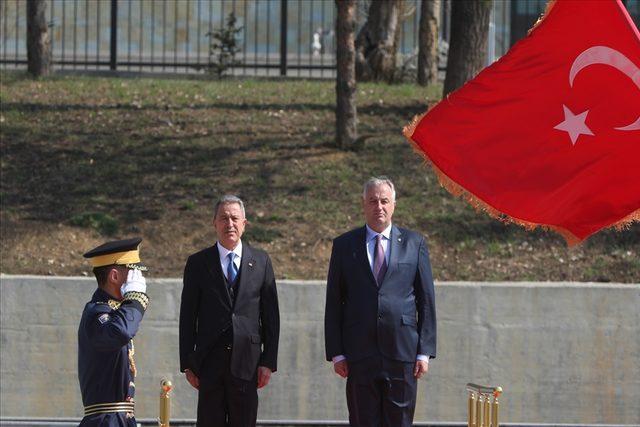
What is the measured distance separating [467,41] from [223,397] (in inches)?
342

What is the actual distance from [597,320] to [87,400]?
19.2 ft

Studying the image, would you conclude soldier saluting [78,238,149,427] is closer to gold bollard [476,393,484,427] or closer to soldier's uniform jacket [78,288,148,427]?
soldier's uniform jacket [78,288,148,427]

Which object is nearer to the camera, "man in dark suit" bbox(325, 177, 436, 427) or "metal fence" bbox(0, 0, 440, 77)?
"man in dark suit" bbox(325, 177, 436, 427)

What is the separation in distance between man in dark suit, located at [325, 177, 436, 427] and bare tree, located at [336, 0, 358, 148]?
6.61m

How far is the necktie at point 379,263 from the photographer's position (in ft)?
27.1

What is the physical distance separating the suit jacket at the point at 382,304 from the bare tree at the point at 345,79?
6636mm

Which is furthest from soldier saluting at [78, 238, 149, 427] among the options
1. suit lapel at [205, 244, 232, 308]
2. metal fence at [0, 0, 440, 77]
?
metal fence at [0, 0, 440, 77]

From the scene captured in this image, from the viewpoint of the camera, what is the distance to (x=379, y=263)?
27.2 ft

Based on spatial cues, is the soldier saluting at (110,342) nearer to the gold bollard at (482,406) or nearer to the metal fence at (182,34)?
the gold bollard at (482,406)

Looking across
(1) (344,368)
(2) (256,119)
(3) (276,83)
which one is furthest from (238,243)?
(3) (276,83)

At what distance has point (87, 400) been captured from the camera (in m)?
7.03

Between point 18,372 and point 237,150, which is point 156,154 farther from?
point 18,372

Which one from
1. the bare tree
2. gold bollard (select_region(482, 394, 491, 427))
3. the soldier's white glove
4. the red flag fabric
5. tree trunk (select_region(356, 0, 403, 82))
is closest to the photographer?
the soldier's white glove

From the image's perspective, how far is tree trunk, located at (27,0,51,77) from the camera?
18281 millimetres
